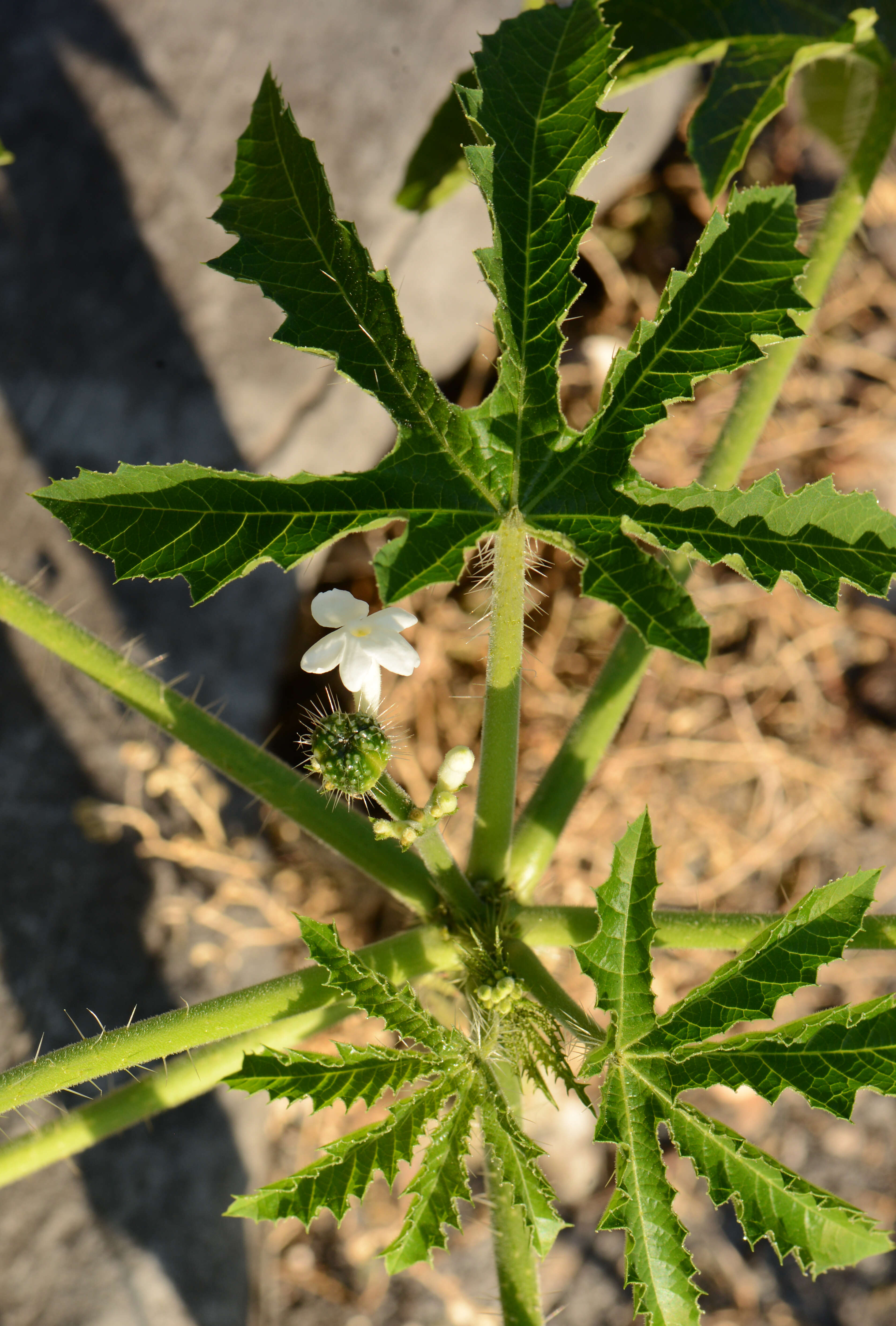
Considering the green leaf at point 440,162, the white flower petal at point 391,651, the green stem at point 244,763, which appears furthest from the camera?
the green leaf at point 440,162

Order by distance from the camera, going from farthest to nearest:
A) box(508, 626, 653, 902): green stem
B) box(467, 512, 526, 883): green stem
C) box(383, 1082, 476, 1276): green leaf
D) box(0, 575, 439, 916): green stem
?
box(508, 626, 653, 902): green stem < box(0, 575, 439, 916): green stem < box(467, 512, 526, 883): green stem < box(383, 1082, 476, 1276): green leaf

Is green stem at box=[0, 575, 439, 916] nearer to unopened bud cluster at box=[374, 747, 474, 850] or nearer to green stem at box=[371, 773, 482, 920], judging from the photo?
green stem at box=[371, 773, 482, 920]

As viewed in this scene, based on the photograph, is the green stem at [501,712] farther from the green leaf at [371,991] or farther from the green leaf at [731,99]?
the green leaf at [731,99]

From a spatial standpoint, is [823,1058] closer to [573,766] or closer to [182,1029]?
[573,766]

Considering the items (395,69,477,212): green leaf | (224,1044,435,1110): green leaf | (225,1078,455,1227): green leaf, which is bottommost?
(225,1078,455,1227): green leaf

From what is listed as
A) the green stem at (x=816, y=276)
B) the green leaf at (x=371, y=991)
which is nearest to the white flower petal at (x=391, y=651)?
the green leaf at (x=371, y=991)

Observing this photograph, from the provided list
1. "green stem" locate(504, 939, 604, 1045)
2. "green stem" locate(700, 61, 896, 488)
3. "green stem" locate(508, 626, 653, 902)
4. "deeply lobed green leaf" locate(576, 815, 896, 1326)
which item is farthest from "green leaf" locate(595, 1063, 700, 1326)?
"green stem" locate(700, 61, 896, 488)

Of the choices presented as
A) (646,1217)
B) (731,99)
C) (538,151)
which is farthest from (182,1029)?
(731,99)
